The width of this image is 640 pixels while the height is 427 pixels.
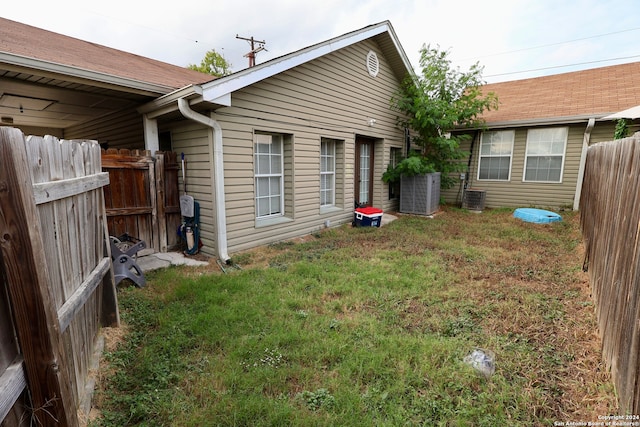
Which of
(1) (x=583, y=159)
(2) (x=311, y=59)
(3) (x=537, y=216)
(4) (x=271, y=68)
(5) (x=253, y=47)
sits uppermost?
(5) (x=253, y=47)

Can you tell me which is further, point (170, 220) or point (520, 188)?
point (520, 188)

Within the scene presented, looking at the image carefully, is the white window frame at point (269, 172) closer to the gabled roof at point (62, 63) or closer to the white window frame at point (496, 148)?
the gabled roof at point (62, 63)

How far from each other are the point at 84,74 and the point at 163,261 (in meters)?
2.76

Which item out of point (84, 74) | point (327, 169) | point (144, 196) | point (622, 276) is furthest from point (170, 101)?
point (622, 276)

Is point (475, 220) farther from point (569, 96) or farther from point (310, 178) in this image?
point (569, 96)

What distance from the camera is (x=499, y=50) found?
19.3m

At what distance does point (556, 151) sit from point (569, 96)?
219 cm

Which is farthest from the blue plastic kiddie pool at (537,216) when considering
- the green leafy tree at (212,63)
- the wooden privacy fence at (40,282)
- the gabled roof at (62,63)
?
the green leafy tree at (212,63)

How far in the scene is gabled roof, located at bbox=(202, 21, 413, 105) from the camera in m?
4.18

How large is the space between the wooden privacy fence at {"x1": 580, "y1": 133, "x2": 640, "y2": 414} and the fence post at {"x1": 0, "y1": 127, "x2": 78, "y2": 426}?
2622mm

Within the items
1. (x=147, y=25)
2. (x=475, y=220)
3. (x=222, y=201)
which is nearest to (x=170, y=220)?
(x=222, y=201)

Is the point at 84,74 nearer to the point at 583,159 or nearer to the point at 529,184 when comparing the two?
the point at 529,184

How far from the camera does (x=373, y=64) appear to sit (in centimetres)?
785

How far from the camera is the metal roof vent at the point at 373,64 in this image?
7.66 m
